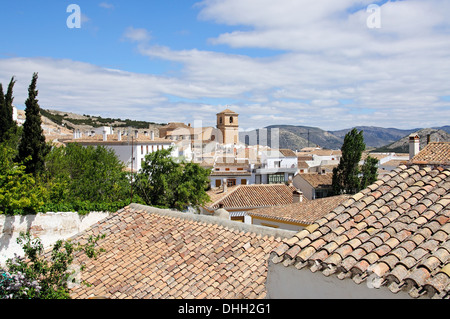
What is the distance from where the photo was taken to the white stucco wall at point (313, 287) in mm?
3197

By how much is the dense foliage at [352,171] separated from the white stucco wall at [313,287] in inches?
1281

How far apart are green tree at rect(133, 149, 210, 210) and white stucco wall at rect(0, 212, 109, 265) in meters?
5.59

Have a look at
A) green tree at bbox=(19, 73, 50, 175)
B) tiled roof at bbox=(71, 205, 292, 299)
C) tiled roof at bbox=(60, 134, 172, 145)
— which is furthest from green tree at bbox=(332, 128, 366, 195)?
tiled roof at bbox=(71, 205, 292, 299)

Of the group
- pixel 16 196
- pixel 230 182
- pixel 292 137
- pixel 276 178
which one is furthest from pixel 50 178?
pixel 292 137

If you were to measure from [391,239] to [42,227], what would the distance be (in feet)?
43.7

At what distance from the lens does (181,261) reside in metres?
7.84

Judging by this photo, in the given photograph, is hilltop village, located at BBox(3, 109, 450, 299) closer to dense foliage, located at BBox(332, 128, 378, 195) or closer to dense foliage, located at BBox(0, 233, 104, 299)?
dense foliage, located at BBox(0, 233, 104, 299)

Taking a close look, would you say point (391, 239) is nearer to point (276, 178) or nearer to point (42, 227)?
point (42, 227)

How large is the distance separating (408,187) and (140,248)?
6187mm

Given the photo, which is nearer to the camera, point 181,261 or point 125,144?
point 181,261

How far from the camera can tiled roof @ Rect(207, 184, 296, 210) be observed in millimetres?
25625

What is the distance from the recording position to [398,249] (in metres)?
3.43

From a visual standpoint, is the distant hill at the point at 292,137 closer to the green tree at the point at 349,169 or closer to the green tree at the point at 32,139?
the green tree at the point at 349,169
